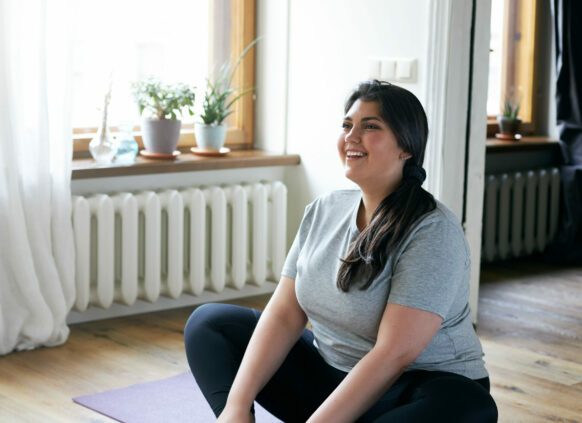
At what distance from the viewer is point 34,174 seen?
2.99m

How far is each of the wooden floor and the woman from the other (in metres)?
0.70

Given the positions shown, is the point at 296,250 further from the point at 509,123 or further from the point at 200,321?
the point at 509,123

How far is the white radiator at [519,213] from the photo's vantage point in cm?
462

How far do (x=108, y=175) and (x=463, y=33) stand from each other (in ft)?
4.51

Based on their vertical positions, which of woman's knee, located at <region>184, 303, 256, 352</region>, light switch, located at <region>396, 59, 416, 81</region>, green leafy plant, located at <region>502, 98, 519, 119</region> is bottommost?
woman's knee, located at <region>184, 303, 256, 352</region>

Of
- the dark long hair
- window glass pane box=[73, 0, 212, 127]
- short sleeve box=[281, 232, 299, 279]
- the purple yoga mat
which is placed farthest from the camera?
window glass pane box=[73, 0, 212, 127]

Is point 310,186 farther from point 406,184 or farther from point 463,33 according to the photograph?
point 406,184

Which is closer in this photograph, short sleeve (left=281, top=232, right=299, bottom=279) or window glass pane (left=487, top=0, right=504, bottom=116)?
short sleeve (left=281, top=232, right=299, bottom=279)

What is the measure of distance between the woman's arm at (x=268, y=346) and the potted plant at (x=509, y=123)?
10.1 feet

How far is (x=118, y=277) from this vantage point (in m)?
3.46

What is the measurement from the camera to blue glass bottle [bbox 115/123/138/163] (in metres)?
3.38

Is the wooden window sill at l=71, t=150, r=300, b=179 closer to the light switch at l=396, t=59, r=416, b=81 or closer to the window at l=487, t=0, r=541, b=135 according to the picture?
the light switch at l=396, t=59, r=416, b=81

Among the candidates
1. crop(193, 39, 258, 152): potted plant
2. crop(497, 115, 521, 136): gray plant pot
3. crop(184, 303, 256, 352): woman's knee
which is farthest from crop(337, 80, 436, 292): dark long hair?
crop(497, 115, 521, 136): gray plant pot

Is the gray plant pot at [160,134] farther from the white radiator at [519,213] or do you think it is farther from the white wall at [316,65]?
the white radiator at [519,213]
